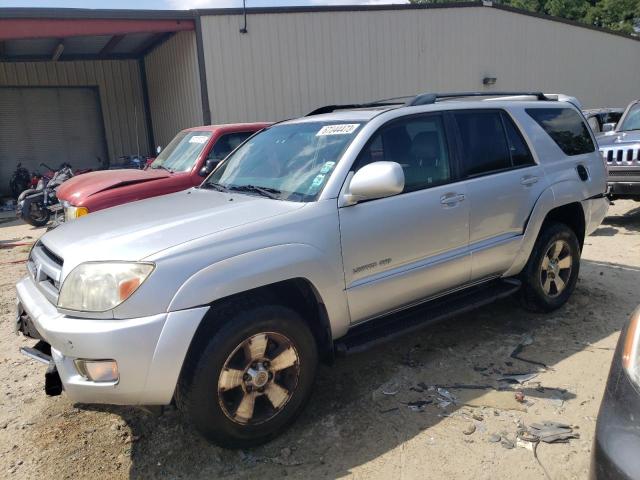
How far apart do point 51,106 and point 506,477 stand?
17.4 metres

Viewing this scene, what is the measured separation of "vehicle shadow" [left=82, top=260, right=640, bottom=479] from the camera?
285 cm

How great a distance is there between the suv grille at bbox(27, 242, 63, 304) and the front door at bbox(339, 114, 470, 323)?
157 cm

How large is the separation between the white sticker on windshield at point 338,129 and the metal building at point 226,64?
30.2ft

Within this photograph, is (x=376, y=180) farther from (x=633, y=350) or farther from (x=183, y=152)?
(x=183, y=152)

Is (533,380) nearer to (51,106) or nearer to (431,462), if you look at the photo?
(431,462)

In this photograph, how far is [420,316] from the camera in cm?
358

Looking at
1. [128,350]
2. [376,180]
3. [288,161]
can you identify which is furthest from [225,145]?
[128,350]

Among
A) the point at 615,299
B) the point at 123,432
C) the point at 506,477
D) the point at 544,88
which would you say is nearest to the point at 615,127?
the point at 615,299

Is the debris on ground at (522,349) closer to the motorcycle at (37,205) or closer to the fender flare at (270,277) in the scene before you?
the fender flare at (270,277)

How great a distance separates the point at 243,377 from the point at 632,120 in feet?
29.5

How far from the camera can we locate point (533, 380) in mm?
3545

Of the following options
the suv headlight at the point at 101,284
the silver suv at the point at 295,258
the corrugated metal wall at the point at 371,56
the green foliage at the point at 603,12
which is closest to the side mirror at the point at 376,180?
the silver suv at the point at 295,258

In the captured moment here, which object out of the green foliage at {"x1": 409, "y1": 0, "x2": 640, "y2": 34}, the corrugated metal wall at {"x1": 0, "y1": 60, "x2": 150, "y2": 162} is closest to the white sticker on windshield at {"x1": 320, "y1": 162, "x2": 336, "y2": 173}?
the corrugated metal wall at {"x1": 0, "y1": 60, "x2": 150, "y2": 162}

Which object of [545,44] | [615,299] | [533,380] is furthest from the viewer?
[545,44]
